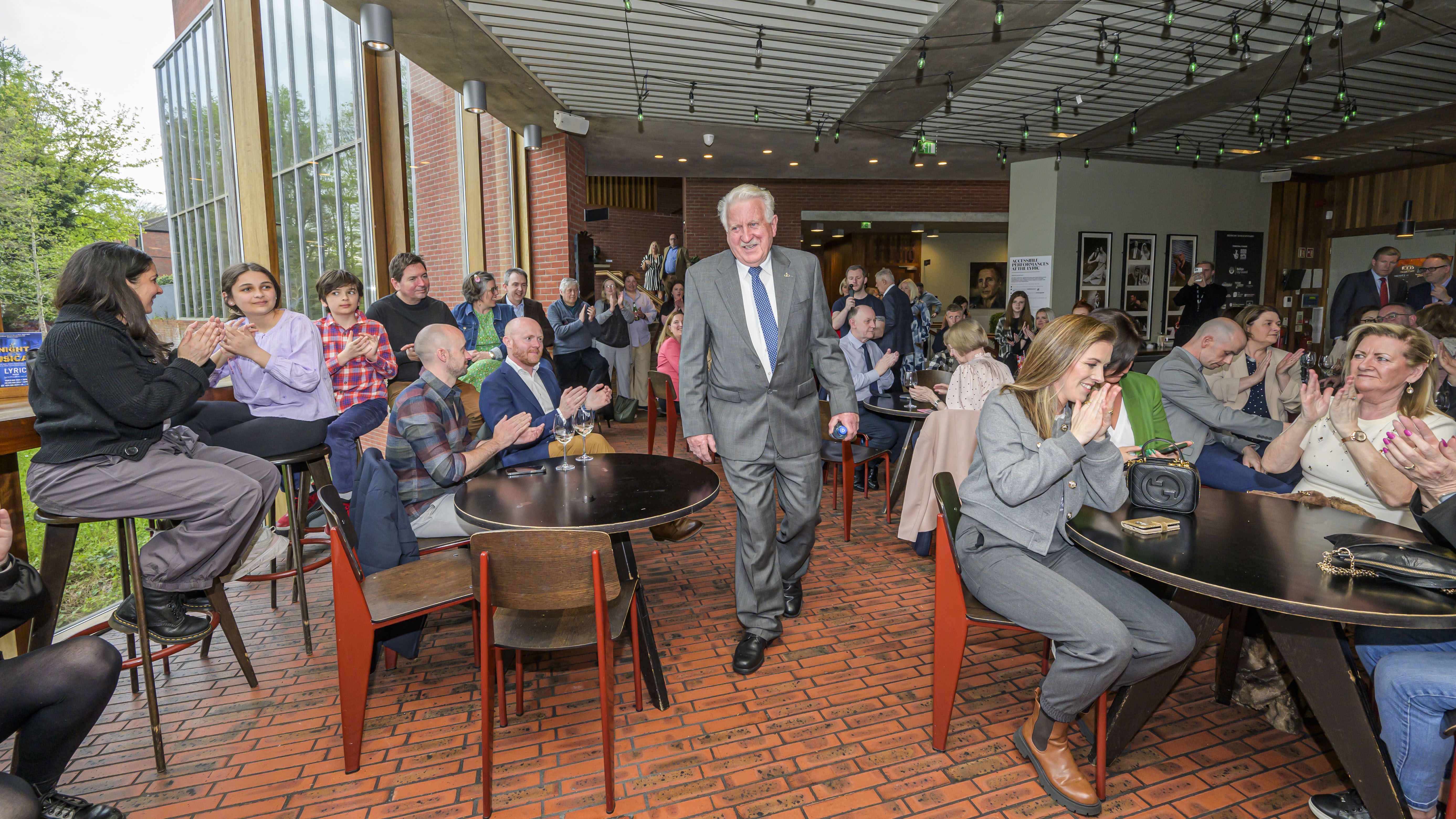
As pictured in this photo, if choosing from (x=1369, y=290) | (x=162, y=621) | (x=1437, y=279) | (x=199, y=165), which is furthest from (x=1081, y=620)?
(x=199, y=165)

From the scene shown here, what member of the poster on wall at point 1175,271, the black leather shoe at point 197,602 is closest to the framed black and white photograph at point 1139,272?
the poster on wall at point 1175,271

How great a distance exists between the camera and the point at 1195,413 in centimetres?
349

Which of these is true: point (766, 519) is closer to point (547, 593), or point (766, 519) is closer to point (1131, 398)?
point (547, 593)

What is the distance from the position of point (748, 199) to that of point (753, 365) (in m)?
0.65

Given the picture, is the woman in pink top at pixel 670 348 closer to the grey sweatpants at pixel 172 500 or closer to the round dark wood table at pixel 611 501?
the round dark wood table at pixel 611 501

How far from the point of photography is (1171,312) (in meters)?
11.1

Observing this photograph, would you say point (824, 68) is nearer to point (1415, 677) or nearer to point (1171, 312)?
point (1415, 677)

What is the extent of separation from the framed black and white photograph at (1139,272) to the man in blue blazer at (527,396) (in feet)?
32.2

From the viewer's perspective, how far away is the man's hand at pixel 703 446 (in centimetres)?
284

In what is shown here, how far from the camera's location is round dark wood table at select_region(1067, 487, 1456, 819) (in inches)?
62.7

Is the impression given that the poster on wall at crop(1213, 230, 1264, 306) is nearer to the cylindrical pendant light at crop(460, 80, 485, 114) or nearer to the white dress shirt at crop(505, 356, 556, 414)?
the cylindrical pendant light at crop(460, 80, 485, 114)

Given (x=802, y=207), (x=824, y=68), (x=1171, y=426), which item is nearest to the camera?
(x=1171, y=426)

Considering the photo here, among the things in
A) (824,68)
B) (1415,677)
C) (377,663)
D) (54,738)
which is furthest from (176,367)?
(824,68)

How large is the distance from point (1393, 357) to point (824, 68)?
5311 millimetres
